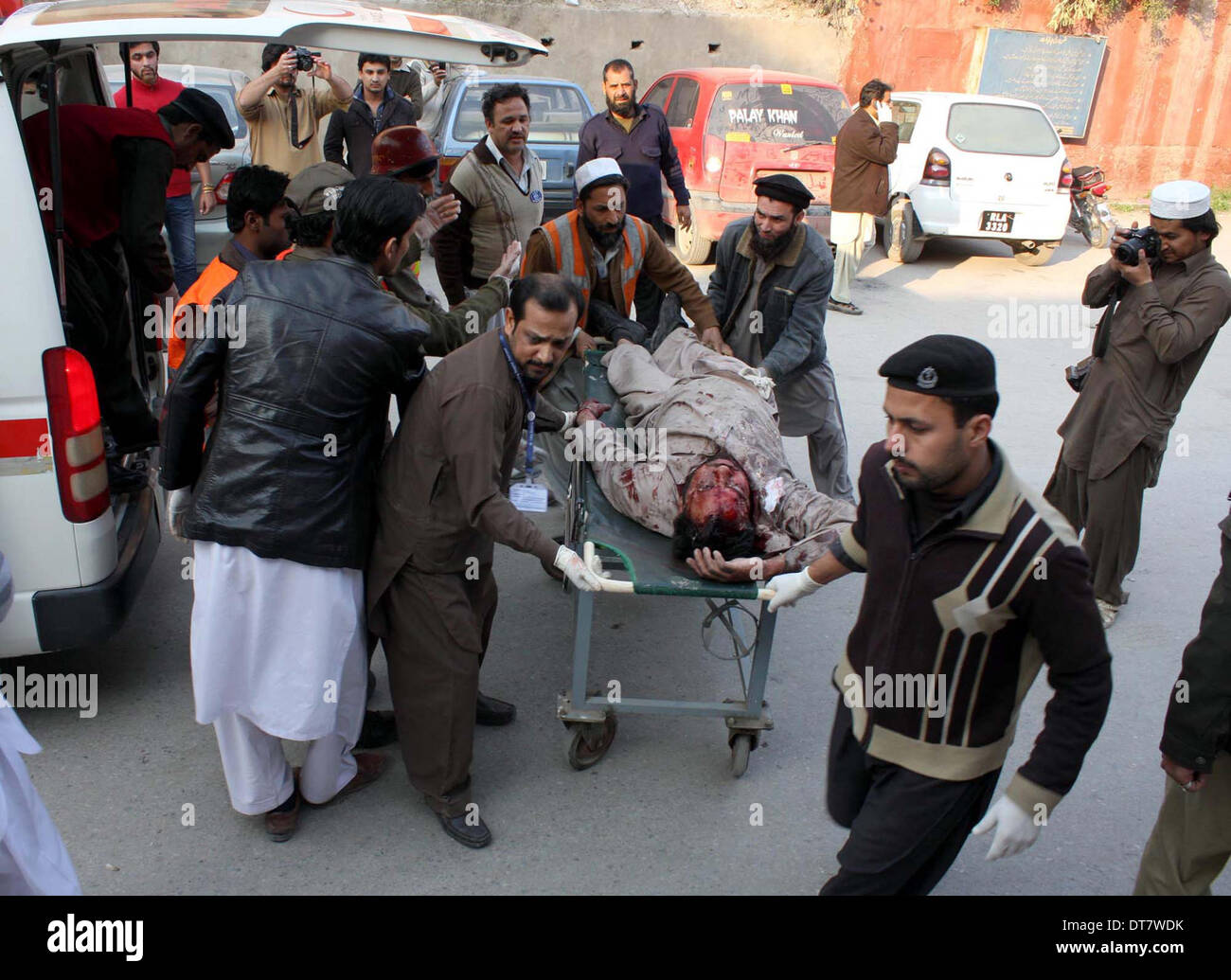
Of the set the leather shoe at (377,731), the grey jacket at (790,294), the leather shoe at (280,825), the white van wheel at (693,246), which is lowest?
the leather shoe at (377,731)

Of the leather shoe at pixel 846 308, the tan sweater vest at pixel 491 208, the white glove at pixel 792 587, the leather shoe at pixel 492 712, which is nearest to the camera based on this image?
the white glove at pixel 792 587

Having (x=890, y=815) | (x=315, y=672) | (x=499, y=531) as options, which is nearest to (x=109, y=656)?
(x=315, y=672)

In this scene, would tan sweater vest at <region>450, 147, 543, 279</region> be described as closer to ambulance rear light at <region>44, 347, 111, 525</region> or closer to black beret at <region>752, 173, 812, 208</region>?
black beret at <region>752, 173, 812, 208</region>

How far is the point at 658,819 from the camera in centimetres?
347

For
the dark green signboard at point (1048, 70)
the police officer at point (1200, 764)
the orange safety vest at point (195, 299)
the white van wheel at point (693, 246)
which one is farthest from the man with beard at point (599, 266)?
the dark green signboard at point (1048, 70)

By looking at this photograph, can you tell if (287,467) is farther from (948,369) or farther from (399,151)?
(399,151)

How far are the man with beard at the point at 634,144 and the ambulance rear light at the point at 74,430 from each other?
486cm

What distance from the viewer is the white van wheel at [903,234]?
1164 centimetres

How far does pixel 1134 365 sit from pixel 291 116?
557cm

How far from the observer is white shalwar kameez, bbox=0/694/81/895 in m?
2.14

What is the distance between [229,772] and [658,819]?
1.38 meters

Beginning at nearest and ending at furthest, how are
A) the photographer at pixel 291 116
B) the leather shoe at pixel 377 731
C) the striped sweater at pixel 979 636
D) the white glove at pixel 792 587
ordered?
the striped sweater at pixel 979 636 → the white glove at pixel 792 587 → the leather shoe at pixel 377 731 → the photographer at pixel 291 116

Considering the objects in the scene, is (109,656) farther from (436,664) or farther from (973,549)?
(973,549)

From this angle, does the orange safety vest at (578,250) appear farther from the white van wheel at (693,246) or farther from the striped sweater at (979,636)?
the white van wheel at (693,246)
